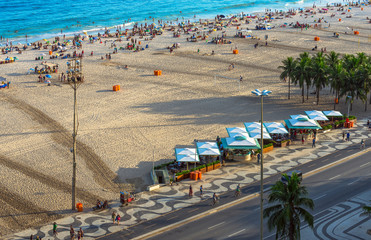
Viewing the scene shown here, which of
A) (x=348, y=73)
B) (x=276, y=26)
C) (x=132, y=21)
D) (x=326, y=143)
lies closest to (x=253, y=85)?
(x=348, y=73)

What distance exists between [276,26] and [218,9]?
55.5 m

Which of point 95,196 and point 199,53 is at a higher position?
point 199,53

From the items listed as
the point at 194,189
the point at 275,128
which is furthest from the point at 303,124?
the point at 194,189

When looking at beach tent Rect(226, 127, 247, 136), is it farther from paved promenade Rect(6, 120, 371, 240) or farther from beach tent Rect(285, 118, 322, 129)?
beach tent Rect(285, 118, 322, 129)

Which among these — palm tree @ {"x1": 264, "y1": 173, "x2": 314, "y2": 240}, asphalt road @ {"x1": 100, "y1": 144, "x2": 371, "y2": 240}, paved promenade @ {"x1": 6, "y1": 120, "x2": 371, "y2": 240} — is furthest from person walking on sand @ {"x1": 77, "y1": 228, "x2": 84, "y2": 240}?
palm tree @ {"x1": 264, "y1": 173, "x2": 314, "y2": 240}

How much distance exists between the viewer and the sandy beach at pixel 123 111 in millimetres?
44281

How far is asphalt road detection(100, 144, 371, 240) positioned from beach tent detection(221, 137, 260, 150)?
4871 millimetres

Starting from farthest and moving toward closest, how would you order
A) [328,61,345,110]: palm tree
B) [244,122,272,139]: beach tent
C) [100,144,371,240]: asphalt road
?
1. [328,61,345,110]: palm tree
2. [244,122,272,139]: beach tent
3. [100,144,371,240]: asphalt road

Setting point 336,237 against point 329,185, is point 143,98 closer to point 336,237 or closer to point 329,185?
point 329,185

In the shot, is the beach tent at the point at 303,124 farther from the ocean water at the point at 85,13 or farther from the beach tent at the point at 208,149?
the ocean water at the point at 85,13

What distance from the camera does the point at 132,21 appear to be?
151000mm

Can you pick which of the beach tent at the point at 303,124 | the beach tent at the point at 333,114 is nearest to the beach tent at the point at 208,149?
the beach tent at the point at 303,124

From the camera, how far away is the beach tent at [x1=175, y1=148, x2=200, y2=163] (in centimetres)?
4612

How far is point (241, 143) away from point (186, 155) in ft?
20.2
